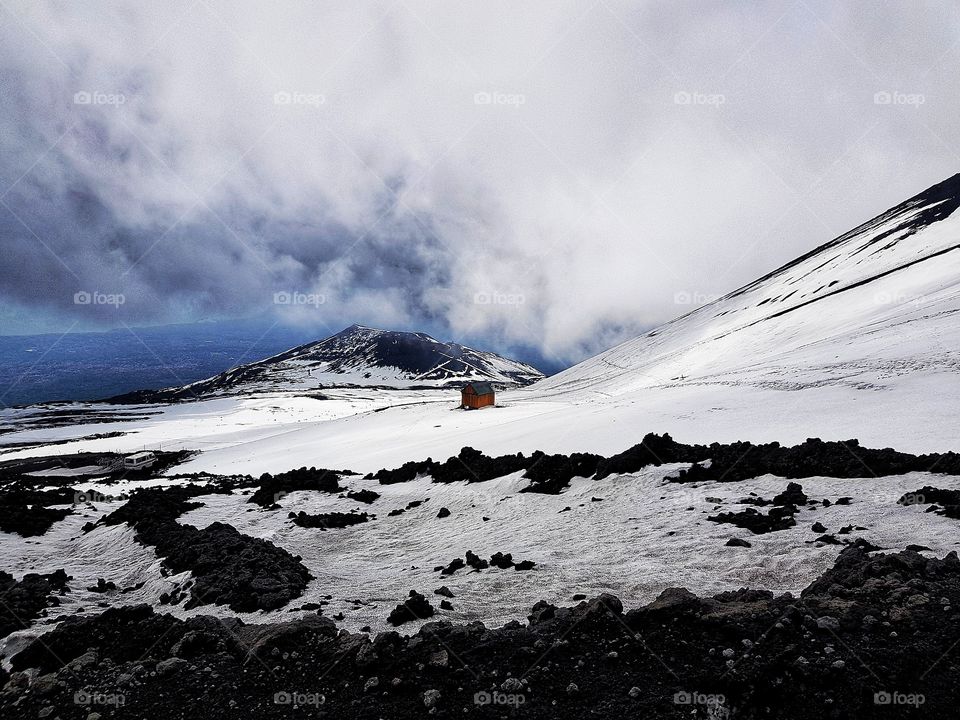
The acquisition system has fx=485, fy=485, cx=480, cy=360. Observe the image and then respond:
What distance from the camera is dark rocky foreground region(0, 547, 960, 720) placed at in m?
5.05

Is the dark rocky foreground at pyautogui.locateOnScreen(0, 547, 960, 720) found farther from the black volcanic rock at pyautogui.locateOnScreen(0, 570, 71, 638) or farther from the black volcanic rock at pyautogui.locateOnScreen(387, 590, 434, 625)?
the black volcanic rock at pyautogui.locateOnScreen(0, 570, 71, 638)

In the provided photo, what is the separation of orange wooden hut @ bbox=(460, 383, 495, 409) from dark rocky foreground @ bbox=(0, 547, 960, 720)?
204 feet

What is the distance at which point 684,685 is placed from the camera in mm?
5344

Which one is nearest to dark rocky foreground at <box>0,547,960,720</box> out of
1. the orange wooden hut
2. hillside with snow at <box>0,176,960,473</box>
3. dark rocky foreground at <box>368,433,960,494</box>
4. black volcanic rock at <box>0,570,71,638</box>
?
black volcanic rock at <box>0,570,71,638</box>

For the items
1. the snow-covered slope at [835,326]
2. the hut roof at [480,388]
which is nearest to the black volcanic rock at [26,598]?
the snow-covered slope at [835,326]

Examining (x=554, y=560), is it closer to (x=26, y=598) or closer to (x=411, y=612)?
(x=411, y=612)

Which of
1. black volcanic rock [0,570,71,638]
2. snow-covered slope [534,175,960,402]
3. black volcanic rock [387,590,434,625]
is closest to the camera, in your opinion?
black volcanic rock [387,590,434,625]

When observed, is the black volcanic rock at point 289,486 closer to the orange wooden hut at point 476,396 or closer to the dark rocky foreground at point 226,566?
the dark rocky foreground at point 226,566

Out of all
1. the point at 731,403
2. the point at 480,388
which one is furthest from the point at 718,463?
the point at 480,388

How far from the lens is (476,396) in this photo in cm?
6969

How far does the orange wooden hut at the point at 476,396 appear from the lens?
6951 centimetres

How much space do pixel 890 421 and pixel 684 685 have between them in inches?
942

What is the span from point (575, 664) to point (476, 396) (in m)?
63.8

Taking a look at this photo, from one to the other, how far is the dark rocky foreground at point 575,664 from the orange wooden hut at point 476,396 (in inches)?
2444
